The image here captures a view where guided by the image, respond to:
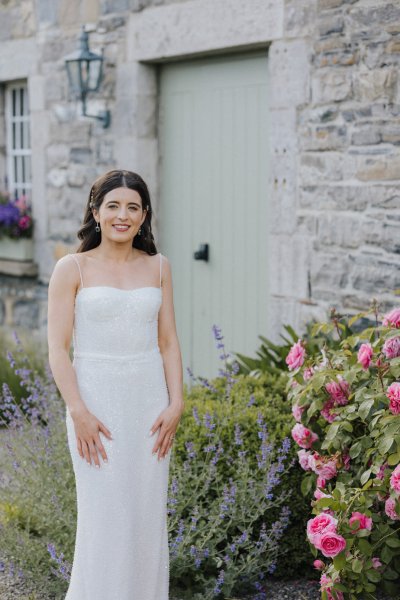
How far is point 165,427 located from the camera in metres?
3.21

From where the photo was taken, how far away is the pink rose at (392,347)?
3.61 m

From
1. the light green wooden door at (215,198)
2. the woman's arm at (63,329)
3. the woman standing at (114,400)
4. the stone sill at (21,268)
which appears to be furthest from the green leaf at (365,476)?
the stone sill at (21,268)

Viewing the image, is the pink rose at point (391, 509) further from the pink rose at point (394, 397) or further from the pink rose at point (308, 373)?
the pink rose at point (308, 373)

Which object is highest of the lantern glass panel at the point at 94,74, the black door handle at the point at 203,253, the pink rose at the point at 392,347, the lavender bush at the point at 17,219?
the lantern glass panel at the point at 94,74

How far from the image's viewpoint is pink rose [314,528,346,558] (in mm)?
3184

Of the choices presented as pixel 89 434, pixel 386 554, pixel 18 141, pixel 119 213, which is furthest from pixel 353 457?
pixel 18 141

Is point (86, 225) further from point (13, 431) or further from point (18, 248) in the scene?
point (18, 248)

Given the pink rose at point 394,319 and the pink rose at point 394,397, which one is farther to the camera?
the pink rose at point 394,319

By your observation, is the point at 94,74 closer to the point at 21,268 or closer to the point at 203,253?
the point at 203,253

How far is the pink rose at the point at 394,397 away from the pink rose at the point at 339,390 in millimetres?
303

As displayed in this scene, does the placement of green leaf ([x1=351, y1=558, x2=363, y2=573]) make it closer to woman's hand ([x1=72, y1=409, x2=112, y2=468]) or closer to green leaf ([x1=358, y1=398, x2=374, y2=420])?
green leaf ([x1=358, y1=398, x2=374, y2=420])

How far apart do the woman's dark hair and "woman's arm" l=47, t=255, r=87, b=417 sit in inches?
8.6

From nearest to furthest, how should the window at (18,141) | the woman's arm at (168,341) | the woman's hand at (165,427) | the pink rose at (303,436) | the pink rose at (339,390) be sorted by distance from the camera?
the woman's hand at (165,427)
the woman's arm at (168,341)
the pink rose at (339,390)
the pink rose at (303,436)
the window at (18,141)

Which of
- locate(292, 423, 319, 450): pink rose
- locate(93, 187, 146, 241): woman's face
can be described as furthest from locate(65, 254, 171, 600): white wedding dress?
locate(292, 423, 319, 450): pink rose
